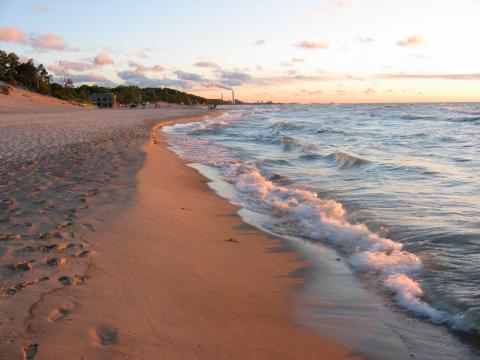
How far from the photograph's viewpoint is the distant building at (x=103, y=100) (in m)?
88.1

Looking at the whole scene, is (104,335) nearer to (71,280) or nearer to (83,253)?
(71,280)

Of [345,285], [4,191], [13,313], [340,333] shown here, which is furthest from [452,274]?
[4,191]

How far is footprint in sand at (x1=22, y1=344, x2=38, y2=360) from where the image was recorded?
2562mm

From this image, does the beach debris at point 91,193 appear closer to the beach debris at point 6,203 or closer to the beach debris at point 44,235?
the beach debris at point 6,203

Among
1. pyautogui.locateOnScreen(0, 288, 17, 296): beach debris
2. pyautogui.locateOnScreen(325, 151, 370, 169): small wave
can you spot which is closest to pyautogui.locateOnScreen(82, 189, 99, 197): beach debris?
pyautogui.locateOnScreen(0, 288, 17, 296): beach debris

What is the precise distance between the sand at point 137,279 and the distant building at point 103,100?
85.2 meters

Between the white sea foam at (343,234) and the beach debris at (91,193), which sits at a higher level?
the beach debris at (91,193)

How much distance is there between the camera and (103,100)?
293 feet

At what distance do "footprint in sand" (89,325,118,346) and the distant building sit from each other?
90090mm

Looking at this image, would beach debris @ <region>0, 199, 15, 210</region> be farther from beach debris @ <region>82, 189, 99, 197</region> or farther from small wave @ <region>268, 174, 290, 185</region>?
small wave @ <region>268, 174, 290, 185</region>

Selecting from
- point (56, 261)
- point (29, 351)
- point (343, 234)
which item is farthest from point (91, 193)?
point (29, 351)

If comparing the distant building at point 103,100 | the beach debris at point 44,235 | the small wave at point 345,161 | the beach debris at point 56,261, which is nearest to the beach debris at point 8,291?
the beach debris at point 56,261

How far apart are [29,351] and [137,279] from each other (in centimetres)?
139

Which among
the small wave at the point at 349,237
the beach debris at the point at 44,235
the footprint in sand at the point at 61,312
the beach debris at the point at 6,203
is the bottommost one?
the small wave at the point at 349,237
